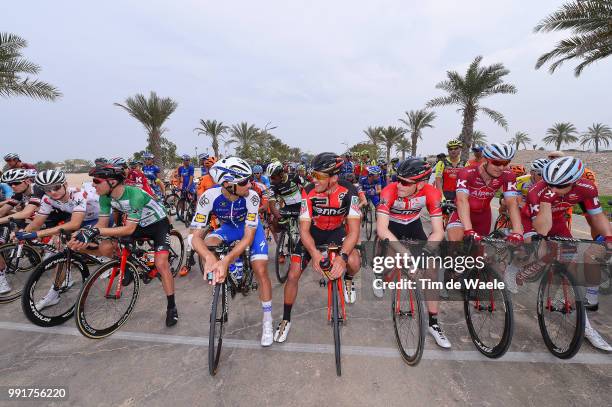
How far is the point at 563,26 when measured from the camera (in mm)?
10359

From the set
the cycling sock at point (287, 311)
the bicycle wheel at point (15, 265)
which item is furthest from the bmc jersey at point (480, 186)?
the bicycle wheel at point (15, 265)

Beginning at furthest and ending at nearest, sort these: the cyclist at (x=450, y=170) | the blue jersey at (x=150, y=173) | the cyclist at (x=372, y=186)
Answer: the blue jersey at (x=150, y=173)
the cyclist at (x=372, y=186)
the cyclist at (x=450, y=170)

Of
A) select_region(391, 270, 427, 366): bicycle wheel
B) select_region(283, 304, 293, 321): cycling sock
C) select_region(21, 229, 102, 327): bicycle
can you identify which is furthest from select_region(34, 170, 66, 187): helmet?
select_region(391, 270, 427, 366): bicycle wheel

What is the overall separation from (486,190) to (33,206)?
715 cm

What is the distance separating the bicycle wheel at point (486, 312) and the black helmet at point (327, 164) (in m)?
2.03

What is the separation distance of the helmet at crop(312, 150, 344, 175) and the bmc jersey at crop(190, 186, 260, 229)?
921mm

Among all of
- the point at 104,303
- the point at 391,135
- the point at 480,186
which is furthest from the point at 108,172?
the point at 391,135

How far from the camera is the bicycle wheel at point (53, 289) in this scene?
11.1ft

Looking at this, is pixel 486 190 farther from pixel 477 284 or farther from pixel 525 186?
pixel 525 186

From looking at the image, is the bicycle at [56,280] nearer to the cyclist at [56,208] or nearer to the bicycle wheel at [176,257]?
the cyclist at [56,208]

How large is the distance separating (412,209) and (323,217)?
3.92 ft

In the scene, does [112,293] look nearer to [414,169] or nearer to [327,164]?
[327,164]

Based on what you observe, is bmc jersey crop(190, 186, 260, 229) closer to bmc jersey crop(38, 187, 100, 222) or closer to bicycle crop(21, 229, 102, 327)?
bicycle crop(21, 229, 102, 327)

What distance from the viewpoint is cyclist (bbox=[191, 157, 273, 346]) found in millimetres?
3127
